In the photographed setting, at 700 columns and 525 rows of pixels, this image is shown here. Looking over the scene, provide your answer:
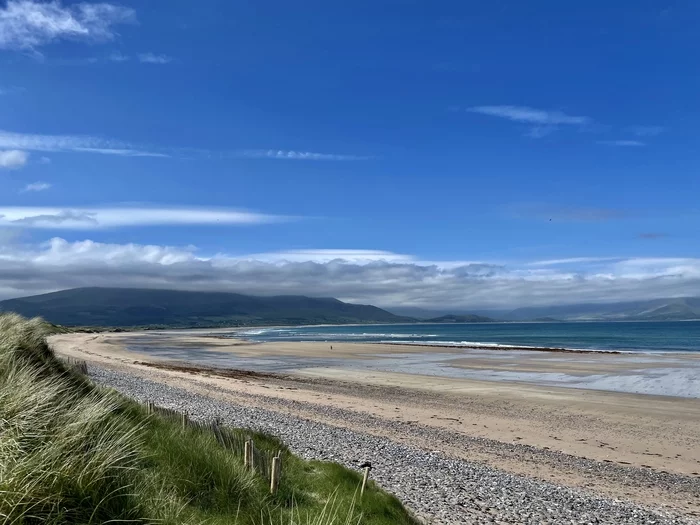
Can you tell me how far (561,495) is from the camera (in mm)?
10336

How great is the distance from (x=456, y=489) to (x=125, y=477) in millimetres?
6988

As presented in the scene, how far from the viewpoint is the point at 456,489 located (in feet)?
33.3

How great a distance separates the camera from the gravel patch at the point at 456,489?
29.5 feet

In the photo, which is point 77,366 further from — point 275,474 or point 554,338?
point 554,338

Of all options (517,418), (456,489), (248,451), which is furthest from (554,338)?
(248,451)

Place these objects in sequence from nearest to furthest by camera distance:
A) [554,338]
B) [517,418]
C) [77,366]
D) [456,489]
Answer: [456,489], [77,366], [517,418], [554,338]

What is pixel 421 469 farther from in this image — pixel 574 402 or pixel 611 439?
pixel 574 402

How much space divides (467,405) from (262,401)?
315 inches

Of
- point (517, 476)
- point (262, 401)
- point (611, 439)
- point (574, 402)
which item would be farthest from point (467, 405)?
point (517, 476)

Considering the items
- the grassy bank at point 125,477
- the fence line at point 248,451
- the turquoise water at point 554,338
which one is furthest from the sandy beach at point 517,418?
the turquoise water at point 554,338

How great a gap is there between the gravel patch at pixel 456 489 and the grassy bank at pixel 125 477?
1.36 meters

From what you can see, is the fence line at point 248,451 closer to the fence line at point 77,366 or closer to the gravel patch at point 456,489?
the gravel patch at point 456,489

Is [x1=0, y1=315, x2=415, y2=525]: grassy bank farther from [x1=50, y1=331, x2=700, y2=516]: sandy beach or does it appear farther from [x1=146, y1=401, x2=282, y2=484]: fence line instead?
[x1=50, y1=331, x2=700, y2=516]: sandy beach

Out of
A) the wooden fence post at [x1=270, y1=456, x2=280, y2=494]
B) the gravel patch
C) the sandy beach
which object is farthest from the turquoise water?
the wooden fence post at [x1=270, y1=456, x2=280, y2=494]
